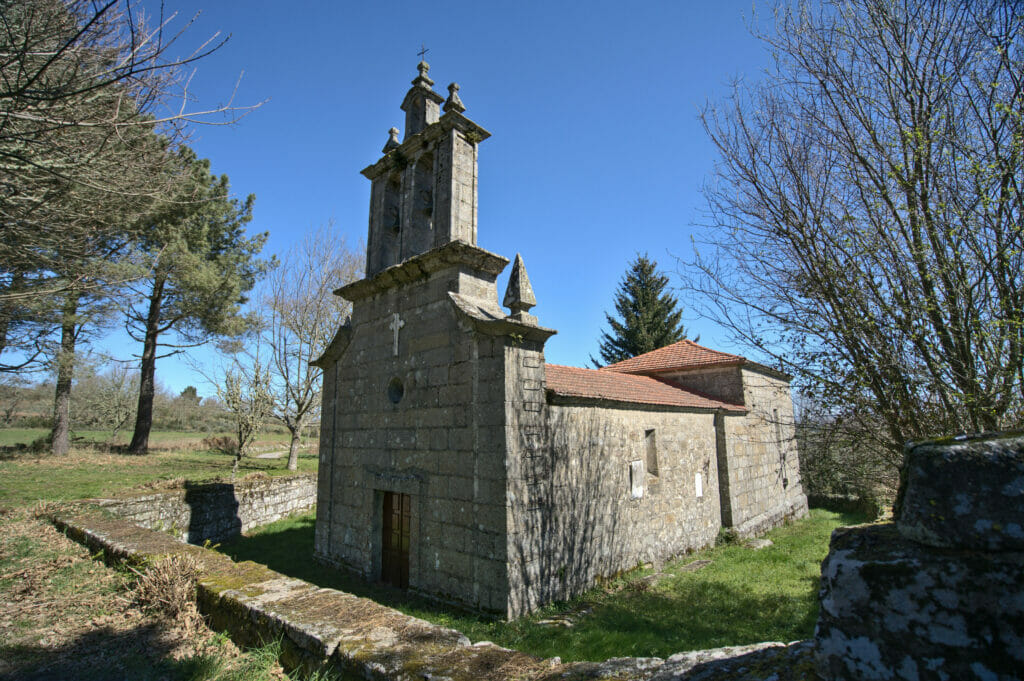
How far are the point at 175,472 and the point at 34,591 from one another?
453 inches

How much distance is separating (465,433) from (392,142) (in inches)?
242

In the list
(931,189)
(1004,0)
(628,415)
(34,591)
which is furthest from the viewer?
(628,415)

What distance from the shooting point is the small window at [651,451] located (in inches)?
412

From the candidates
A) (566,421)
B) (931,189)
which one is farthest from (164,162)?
(931,189)

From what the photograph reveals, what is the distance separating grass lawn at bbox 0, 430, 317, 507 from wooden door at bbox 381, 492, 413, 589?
6.56 meters

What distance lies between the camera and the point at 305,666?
3.66 metres

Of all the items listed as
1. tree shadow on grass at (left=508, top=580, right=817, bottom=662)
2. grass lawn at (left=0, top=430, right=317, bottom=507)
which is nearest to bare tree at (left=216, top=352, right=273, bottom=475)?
grass lawn at (left=0, top=430, right=317, bottom=507)

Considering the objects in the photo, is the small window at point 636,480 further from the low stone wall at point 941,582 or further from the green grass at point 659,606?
the low stone wall at point 941,582

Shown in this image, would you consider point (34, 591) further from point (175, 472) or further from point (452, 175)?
point (175, 472)

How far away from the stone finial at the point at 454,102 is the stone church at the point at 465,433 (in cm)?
3

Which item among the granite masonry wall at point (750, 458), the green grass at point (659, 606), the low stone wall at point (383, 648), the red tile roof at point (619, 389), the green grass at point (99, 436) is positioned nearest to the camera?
the low stone wall at point (383, 648)

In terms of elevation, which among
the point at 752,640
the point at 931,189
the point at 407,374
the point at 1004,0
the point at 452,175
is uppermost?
the point at 452,175

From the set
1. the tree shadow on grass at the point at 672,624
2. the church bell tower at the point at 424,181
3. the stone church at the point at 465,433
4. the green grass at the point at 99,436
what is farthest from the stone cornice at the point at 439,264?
the green grass at the point at 99,436

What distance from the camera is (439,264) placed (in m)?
8.01
